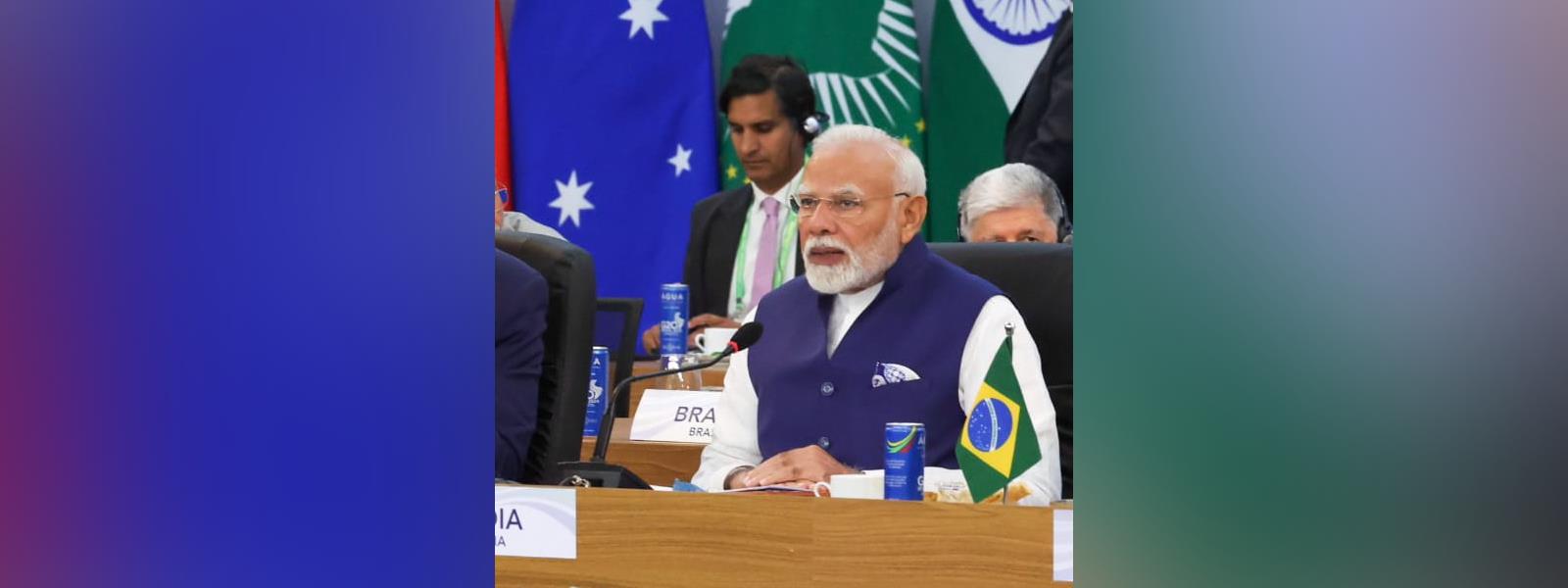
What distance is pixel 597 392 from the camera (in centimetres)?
340

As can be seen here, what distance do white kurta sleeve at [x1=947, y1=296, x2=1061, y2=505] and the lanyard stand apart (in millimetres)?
1850

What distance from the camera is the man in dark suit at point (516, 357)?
8.61ft

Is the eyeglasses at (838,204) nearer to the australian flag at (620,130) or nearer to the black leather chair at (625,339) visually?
the black leather chair at (625,339)

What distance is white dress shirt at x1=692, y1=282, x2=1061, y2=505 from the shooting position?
8.15 ft

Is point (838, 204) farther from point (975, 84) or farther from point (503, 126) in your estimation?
point (503, 126)

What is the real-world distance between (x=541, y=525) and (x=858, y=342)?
0.93 metres

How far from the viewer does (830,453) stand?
271 cm

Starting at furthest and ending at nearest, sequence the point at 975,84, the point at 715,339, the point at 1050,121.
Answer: the point at 975,84 < the point at 1050,121 < the point at 715,339
